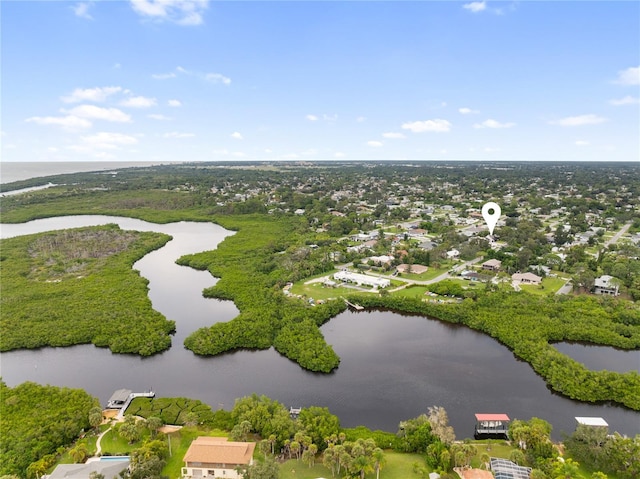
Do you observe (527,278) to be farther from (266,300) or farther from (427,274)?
(266,300)

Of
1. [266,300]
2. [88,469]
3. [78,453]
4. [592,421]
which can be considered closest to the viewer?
[88,469]

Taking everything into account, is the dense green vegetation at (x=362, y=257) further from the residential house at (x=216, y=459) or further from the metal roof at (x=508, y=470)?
the residential house at (x=216, y=459)

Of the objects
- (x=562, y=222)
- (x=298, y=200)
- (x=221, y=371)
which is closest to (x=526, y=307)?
(x=221, y=371)

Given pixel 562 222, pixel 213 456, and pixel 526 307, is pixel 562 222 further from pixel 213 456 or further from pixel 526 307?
pixel 213 456

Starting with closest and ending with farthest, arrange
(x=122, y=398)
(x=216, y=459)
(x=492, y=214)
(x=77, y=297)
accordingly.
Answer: (x=216, y=459)
(x=122, y=398)
(x=77, y=297)
(x=492, y=214)

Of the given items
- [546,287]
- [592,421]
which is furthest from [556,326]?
[592,421]

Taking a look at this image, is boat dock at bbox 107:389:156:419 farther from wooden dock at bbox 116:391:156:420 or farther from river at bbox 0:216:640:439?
river at bbox 0:216:640:439
